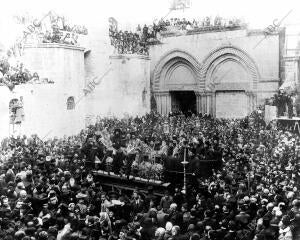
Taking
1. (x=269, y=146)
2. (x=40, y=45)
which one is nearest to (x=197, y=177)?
(x=269, y=146)

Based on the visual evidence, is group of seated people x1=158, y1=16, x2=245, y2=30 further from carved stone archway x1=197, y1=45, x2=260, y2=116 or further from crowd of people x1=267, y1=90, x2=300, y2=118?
crowd of people x1=267, y1=90, x2=300, y2=118

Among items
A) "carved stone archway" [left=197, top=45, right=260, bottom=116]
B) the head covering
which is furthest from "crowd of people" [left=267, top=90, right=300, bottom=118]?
the head covering

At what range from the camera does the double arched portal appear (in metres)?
26.0

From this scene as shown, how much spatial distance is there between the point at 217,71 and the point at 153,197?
1656cm

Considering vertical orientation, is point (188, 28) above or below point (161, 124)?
above

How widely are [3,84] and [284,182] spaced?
1334 cm

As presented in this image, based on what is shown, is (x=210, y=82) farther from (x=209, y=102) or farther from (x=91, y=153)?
(x=91, y=153)

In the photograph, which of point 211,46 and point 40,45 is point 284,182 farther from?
point 211,46

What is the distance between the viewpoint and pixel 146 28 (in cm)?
2883

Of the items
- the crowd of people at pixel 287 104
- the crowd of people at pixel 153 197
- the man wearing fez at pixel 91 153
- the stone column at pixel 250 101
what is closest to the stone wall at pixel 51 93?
the crowd of people at pixel 153 197

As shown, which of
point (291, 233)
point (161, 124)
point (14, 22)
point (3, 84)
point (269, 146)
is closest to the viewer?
point (291, 233)

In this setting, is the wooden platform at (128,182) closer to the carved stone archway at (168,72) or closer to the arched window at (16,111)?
the arched window at (16,111)

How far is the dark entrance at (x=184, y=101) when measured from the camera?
29531 millimetres

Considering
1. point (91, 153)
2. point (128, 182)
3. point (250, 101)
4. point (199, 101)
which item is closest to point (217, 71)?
point (199, 101)
